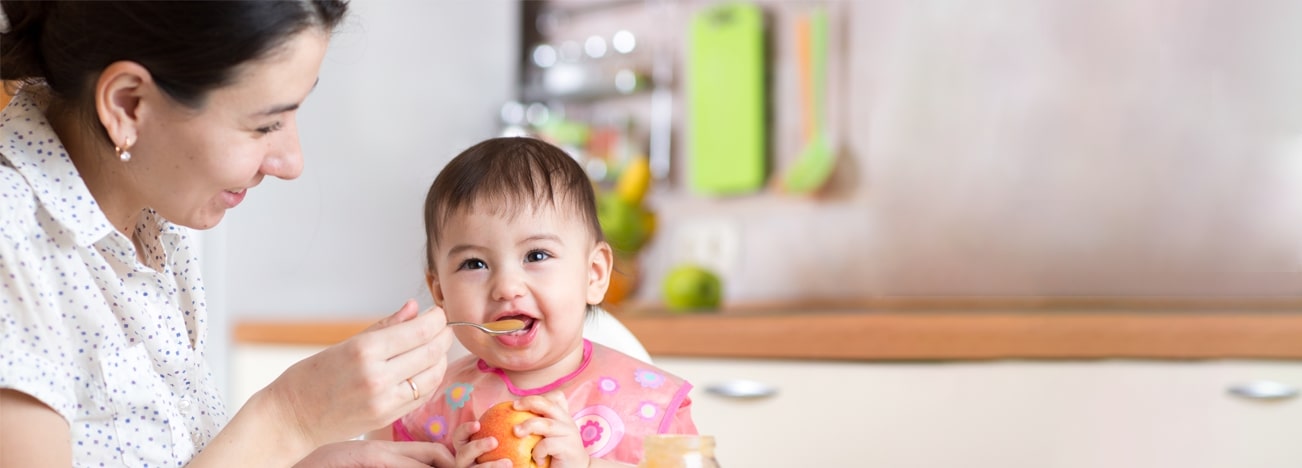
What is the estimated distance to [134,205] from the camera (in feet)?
3.55

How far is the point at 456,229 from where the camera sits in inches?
47.6

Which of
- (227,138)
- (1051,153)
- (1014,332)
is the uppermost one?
(227,138)

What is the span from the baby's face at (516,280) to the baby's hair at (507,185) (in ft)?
0.04

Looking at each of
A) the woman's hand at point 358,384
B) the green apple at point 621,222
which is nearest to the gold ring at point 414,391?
the woman's hand at point 358,384

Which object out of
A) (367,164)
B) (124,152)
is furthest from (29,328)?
(367,164)

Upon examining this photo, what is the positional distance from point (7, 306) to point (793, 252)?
1718 millimetres

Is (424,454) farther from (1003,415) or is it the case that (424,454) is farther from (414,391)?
(1003,415)

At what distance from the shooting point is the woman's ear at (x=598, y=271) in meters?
1.28

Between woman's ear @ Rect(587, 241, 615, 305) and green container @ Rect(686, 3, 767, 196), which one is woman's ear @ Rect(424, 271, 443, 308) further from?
green container @ Rect(686, 3, 767, 196)

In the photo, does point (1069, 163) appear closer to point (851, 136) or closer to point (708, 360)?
point (851, 136)

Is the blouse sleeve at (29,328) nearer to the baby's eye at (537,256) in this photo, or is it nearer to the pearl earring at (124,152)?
the pearl earring at (124,152)

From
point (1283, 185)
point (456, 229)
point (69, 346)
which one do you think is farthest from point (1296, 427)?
point (69, 346)

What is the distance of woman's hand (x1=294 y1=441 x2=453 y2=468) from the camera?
3.68 feet

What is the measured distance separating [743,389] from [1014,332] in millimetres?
418
